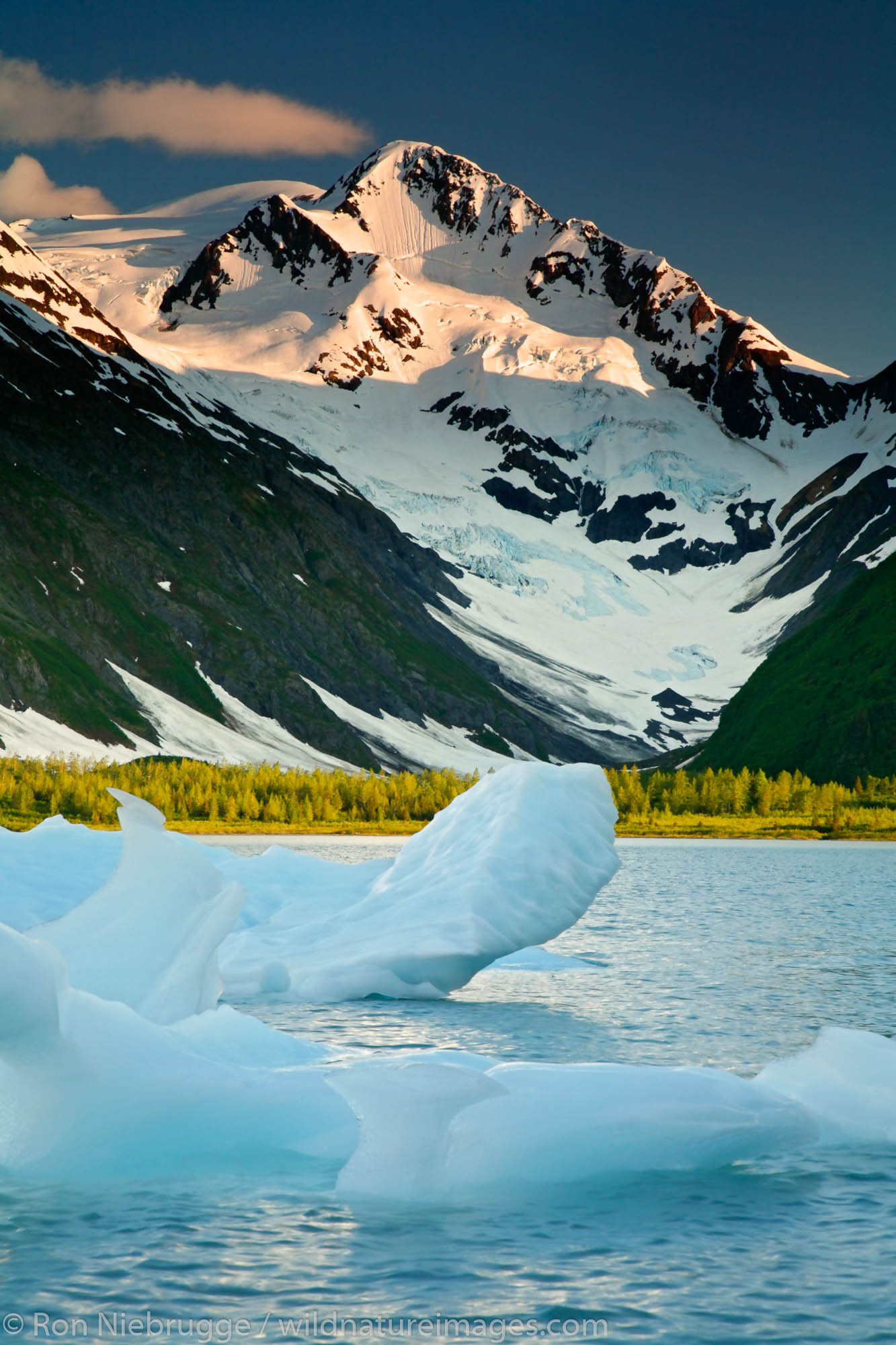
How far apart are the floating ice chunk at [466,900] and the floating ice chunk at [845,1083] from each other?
10094 millimetres

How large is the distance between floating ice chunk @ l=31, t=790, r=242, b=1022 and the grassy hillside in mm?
153283

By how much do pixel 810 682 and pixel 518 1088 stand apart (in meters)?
180

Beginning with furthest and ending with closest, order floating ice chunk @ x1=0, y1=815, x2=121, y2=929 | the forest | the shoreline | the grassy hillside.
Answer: the grassy hillside → the forest → the shoreline → floating ice chunk @ x1=0, y1=815, x2=121, y2=929

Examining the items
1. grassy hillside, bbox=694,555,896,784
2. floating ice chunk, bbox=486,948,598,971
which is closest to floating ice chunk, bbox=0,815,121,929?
floating ice chunk, bbox=486,948,598,971

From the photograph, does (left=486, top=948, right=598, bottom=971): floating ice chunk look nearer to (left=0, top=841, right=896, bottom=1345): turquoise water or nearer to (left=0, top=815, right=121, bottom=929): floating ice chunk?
(left=0, top=815, right=121, bottom=929): floating ice chunk

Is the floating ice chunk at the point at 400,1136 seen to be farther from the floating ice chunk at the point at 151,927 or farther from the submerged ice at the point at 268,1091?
the floating ice chunk at the point at 151,927

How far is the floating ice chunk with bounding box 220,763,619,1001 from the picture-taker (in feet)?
92.3

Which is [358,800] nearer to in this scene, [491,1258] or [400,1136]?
[400,1136]

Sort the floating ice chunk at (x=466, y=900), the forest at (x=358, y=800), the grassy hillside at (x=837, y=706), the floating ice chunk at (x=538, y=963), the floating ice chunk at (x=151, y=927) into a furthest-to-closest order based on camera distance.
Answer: the grassy hillside at (x=837, y=706) < the forest at (x=358, y=800) < the floating ice chunk at (x=538, y=963) < the floating ice chunk at (x=466, y=900) < the floating ice chunk at (x=151, y=927)

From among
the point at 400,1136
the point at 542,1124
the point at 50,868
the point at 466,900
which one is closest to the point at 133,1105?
the point at 400,1136

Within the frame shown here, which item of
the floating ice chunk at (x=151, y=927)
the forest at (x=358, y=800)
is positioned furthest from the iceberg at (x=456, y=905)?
the forest at (x=358, y=800)

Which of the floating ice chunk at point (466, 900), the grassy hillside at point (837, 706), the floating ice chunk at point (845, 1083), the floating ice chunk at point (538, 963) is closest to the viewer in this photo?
the floating ice chunk at point (845, 1083)

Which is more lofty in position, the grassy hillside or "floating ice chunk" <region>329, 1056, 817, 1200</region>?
the grassy hillside

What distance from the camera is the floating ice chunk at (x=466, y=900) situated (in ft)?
92.3
